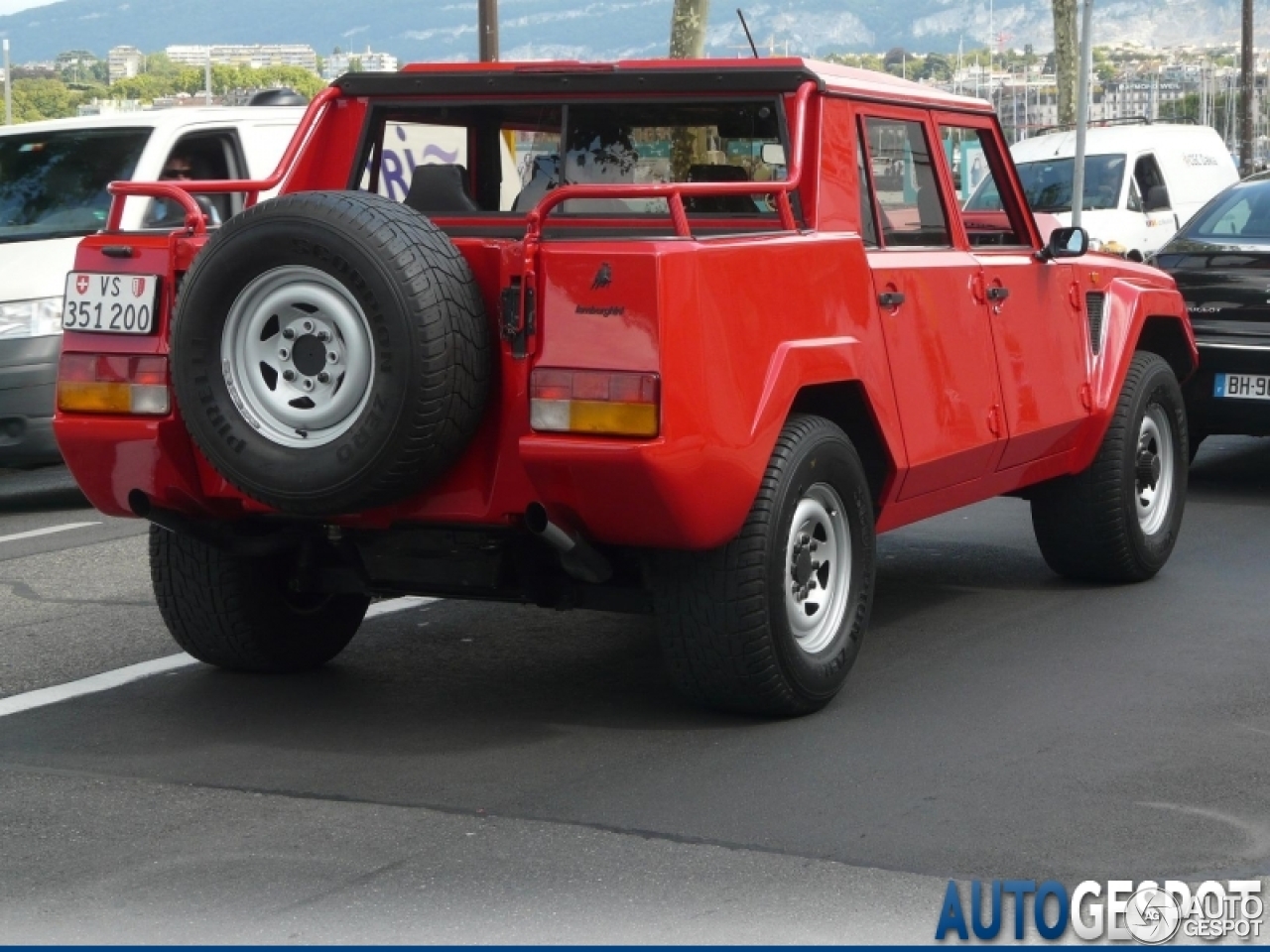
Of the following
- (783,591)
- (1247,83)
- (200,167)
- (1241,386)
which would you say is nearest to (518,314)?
(783,591)

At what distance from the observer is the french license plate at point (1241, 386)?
32.9 ft

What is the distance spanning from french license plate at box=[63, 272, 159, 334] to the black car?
6109mm

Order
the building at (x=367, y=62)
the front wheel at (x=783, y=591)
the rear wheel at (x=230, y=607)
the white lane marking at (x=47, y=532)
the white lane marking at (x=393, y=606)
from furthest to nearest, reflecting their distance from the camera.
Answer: the white lane marking at (x=47, y=532) < the white lane marking at (x=393, y=606) < the building at (x=367, y=62) < the rear wheel at (x=230, y=607) < the front wheel at (x=783, y=591)

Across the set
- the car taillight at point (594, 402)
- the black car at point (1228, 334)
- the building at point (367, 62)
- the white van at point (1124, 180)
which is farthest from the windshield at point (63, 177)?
the white van at point (1124, 180)

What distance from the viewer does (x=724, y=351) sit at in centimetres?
512

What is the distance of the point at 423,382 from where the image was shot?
197 inches

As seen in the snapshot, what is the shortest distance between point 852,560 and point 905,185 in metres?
1.40

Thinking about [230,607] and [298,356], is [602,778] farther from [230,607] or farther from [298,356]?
[230,607]

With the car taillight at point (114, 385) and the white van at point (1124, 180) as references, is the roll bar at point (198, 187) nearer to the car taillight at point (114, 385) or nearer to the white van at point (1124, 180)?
the car taillight at point (114, 385)

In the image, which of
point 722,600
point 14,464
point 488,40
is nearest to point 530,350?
point 722,600

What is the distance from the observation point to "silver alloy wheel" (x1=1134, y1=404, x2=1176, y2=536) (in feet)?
26.1

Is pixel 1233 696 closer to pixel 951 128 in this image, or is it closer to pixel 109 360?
pixel 951 128

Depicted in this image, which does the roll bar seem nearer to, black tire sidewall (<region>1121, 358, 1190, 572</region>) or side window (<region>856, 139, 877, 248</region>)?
side window (<region>856, 139, 877, 248</region>)

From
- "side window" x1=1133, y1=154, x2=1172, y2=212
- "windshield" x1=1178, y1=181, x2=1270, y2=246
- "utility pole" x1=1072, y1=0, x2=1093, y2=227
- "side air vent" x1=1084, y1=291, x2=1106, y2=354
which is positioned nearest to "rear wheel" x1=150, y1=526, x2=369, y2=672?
"side air vent" x1=1084, y1=291, x2=1106, y2=354
